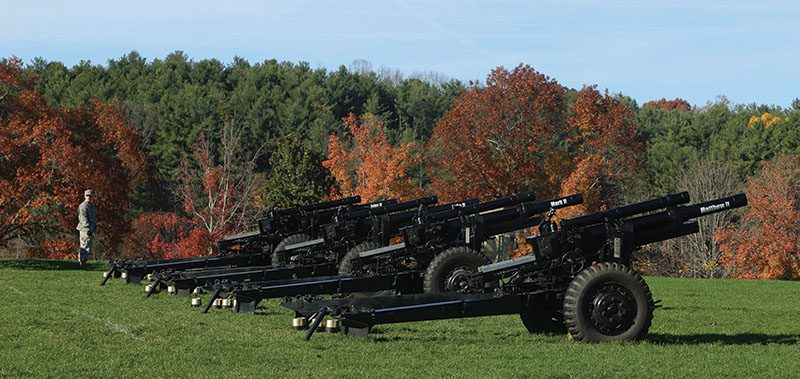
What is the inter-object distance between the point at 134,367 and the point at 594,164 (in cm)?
4479

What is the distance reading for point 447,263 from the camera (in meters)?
17.1

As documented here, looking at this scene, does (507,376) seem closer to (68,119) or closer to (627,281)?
(627,281)

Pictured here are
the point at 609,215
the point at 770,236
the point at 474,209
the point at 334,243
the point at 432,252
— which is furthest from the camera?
the point at 770,236

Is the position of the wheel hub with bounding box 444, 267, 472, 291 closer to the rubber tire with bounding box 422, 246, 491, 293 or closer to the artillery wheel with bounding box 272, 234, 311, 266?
the rubber tire with bounding box 422, 246, 491, 293

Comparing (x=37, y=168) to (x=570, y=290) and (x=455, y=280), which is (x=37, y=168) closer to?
(x=455, y=280)

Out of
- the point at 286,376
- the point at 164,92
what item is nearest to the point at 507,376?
the point at 286,376

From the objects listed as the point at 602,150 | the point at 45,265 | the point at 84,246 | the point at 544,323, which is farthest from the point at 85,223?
the point at 602,150

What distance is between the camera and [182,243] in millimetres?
53469

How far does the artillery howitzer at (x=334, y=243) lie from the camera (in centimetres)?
1922

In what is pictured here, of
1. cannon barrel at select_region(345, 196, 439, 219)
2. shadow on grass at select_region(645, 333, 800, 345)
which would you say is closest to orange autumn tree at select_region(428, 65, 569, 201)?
cannon barrel at select_region(345, 196, 439, 219)

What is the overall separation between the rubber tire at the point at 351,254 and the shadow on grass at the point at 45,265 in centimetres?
966

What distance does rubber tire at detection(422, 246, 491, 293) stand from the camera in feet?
55.4

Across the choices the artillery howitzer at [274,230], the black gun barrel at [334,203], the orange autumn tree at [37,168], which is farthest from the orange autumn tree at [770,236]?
the orange autumn tree at [37,168]

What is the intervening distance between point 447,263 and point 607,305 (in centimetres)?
476
